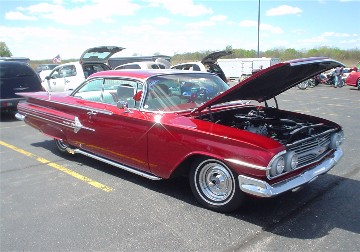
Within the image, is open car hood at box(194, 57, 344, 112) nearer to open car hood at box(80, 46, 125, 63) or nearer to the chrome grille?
the chrome grille

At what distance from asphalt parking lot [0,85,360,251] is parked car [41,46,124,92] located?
6.79m

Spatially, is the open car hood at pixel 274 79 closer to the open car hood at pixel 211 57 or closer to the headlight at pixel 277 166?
the headlight at pixel 277 166

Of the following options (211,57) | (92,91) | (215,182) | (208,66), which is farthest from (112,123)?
(211,57)

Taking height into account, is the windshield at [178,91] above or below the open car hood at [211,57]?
below

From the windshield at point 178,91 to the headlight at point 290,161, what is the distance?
1422 mm

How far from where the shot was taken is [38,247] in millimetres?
3146

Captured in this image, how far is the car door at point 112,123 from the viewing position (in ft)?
14.1

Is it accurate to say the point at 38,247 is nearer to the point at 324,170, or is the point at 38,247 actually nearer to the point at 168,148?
the point at 168,148

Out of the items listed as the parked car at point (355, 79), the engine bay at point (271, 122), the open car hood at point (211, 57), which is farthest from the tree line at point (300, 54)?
the engine bay at point (271, 122)

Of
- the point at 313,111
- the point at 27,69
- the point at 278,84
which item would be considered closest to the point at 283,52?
the point at 313,111

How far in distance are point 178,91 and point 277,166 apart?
5.81ft

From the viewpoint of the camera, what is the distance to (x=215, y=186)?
3773 millimetres

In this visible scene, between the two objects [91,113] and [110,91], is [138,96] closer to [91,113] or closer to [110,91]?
[110,91]

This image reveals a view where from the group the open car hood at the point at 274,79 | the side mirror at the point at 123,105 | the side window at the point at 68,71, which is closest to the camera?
the open car hood at the point at 274,79
